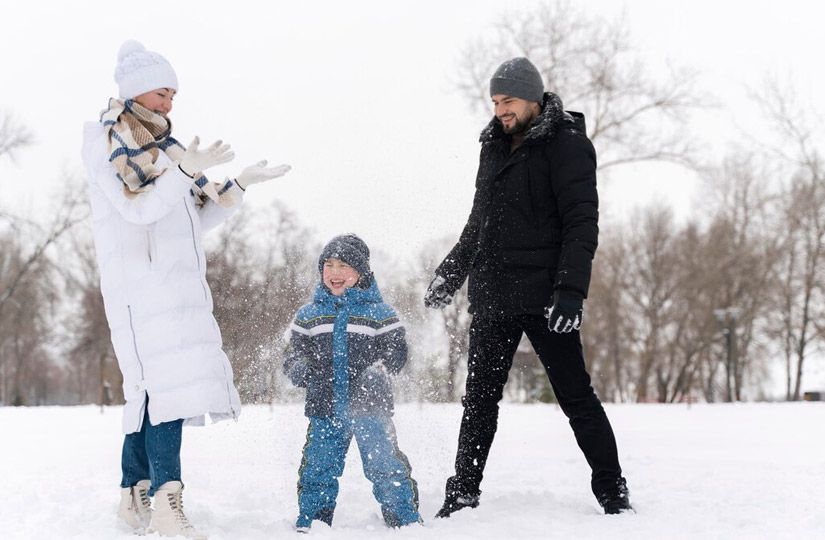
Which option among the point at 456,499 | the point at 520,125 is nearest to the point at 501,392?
the point at 456,499

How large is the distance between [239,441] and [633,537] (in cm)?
470

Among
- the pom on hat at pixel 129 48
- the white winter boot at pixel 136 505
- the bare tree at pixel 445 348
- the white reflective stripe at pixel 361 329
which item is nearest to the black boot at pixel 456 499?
the bare tree at pixel 445 348

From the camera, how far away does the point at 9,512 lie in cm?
435

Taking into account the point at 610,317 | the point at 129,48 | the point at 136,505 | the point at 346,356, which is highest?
the point at 610,317

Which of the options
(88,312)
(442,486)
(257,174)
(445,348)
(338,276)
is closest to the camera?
(257,174)

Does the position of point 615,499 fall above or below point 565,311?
below

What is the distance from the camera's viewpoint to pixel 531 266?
164 inches

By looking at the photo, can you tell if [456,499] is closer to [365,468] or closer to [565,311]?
[365,468]

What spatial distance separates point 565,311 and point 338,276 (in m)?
1.01

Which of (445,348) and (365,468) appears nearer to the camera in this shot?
(365,468)

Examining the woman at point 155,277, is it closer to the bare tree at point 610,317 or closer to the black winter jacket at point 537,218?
the black winter jacket at point 537,218

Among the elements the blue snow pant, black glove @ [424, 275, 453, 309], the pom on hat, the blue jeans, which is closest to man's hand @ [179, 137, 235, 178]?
the pom on hat

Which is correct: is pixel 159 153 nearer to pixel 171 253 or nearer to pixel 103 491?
pixel 171 253

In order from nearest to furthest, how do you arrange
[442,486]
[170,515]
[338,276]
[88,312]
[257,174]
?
[170,515] < [257,174] < [338,276] < [442,486] < [88,312]
